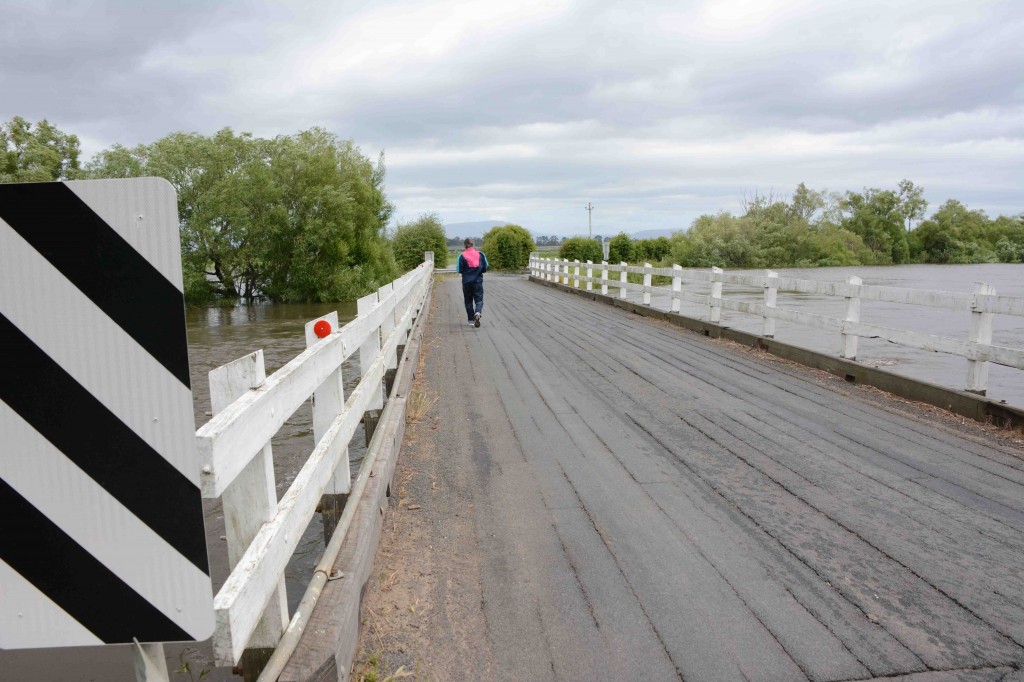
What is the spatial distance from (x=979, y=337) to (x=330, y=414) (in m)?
6.10

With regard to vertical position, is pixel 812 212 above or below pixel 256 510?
above

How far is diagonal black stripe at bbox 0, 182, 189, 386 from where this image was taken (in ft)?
5.34

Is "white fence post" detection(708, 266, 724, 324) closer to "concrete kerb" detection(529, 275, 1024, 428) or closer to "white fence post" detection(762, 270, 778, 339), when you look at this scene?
"concrete kerb" detection(529, 275, 1024, 428)

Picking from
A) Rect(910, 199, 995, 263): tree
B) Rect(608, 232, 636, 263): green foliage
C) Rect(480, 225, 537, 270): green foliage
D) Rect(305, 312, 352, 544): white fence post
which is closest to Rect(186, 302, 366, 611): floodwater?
Rect(305, 312, 352, 544): white fence post

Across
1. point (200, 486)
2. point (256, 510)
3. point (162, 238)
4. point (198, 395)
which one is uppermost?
point (162, 238)

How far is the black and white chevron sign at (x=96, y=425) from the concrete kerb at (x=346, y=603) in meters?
0.51

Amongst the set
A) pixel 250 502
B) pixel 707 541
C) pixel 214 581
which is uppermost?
pixel 250 502

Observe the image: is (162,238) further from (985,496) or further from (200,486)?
(985,496)

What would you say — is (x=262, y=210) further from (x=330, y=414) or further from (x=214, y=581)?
(x=330, y=414)

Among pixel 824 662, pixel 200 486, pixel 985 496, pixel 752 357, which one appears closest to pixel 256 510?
pixel 200 486

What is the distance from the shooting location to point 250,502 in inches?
85.7

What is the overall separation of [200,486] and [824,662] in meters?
2.33

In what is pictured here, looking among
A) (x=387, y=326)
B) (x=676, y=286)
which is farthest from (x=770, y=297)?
(x=387, y=326)

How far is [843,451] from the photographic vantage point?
537 centimetres
